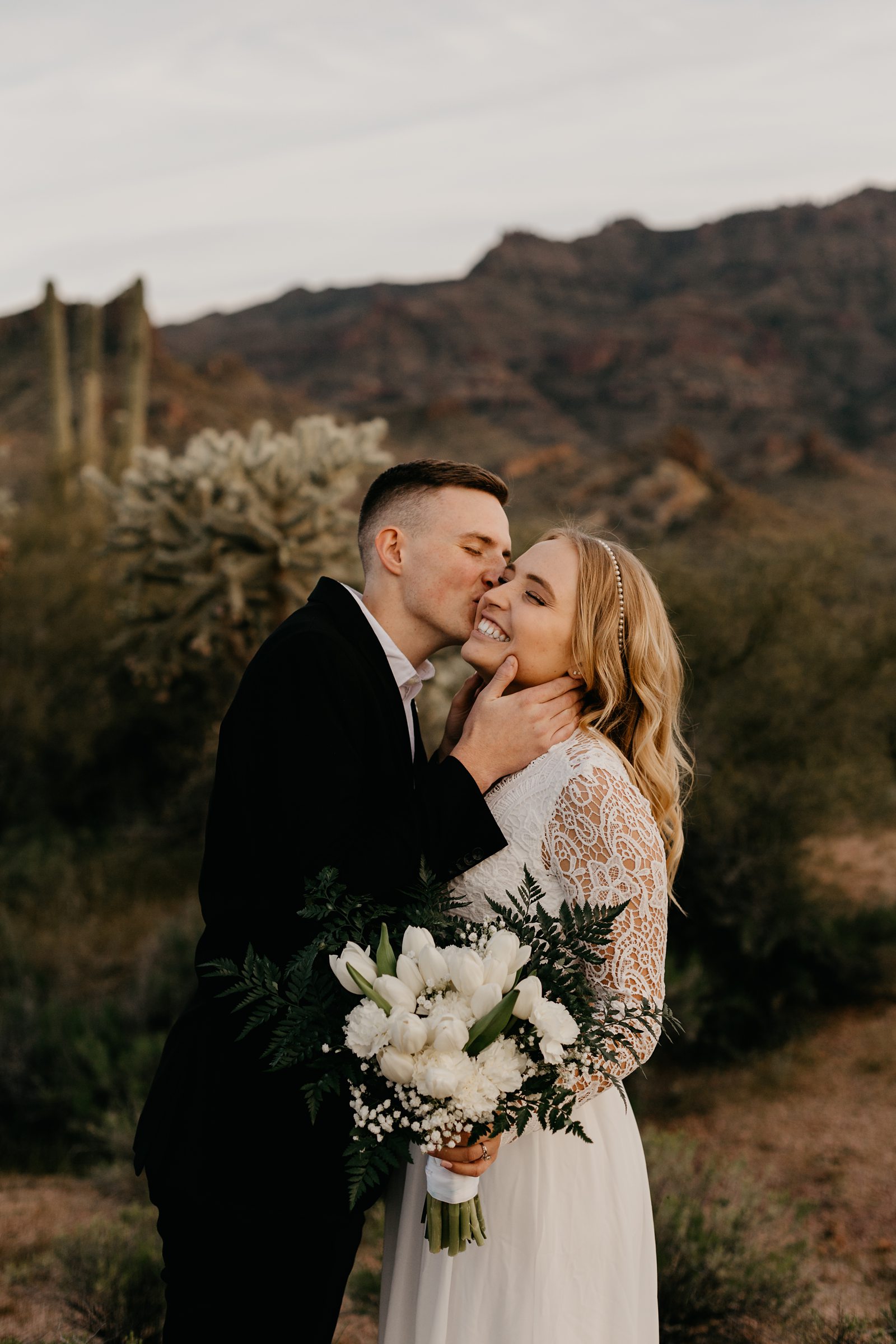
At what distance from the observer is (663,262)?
319 feet

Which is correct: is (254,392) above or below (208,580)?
above

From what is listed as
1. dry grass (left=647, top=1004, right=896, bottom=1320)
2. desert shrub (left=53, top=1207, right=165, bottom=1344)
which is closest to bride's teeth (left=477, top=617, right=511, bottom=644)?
desert shrub (left=53, top=1207, right=165, bottom=1344)

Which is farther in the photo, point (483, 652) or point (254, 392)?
point (254, 392)

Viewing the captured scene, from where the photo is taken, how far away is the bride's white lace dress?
2363 millimetres

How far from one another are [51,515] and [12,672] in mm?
3403

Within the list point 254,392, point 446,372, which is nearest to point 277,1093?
point 254,392

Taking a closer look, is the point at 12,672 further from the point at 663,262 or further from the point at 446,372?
the point at 663,262

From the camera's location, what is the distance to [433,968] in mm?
1981

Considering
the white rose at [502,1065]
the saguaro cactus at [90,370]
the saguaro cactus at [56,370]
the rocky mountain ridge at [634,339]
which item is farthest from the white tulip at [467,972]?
the rocky mountain ridge at [634,339]

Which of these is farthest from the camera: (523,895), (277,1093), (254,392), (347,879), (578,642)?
(254,392)

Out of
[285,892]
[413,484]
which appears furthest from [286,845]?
[413,484]

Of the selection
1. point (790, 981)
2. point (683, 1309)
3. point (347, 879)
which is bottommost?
point (790, 981)

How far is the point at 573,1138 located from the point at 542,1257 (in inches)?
10.4

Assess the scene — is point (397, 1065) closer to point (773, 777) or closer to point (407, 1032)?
point (407, 1032)
